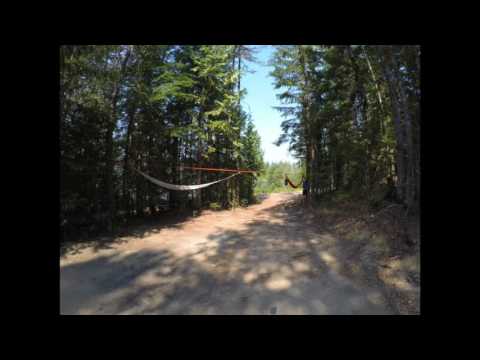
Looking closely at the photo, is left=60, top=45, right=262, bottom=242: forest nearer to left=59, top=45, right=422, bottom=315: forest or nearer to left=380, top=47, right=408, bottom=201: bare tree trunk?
left=59, top=45, right=422, bottom=315: forest

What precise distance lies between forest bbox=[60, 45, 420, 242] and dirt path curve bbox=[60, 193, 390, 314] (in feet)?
5.03

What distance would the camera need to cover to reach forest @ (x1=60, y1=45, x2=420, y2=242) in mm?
3791

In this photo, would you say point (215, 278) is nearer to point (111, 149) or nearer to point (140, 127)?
point (111, 149)

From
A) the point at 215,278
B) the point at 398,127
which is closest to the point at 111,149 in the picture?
the point at 215,278

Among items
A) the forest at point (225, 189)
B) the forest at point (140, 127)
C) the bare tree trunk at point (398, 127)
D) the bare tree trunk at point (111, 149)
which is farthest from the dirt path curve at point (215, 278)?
the bare tree trunk at point (398, 127)

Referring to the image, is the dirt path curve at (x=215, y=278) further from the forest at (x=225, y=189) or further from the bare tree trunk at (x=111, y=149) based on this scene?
the bare tree trunk at (x=111, y=149)

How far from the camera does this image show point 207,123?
748 cm

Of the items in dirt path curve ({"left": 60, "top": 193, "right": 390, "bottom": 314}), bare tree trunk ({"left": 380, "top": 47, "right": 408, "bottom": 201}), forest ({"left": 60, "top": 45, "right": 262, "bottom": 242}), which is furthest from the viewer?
forest ({"left": 60, "top": 45, "right": 262, "bottom": 242})

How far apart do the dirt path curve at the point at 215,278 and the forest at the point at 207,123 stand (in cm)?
153

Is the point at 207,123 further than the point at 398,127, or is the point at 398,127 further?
the point at 207,123

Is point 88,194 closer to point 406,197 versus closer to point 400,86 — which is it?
point 406,197

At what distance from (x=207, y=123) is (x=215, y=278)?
5.86 meters

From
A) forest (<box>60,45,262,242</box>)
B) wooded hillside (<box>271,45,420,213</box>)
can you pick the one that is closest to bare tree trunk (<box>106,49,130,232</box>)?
forest (<box>60,45,262,242</box>)

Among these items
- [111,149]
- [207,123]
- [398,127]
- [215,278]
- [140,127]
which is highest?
[207,123]
